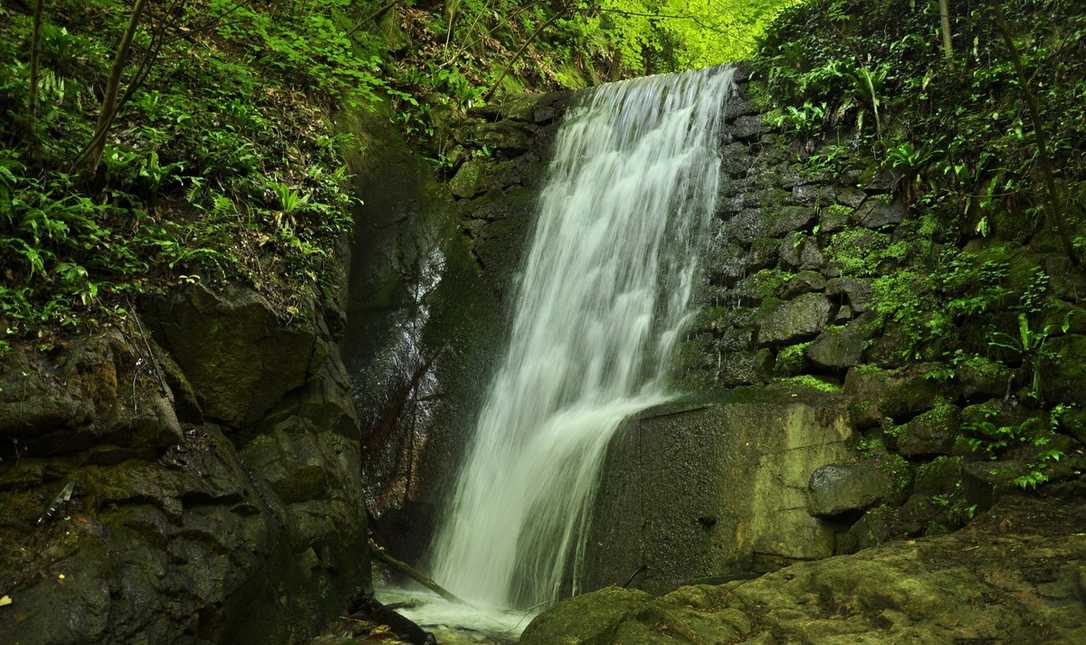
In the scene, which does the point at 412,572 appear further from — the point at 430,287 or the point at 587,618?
the point at 587,618

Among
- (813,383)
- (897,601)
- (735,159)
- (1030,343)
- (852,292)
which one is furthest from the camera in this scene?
(735,159)

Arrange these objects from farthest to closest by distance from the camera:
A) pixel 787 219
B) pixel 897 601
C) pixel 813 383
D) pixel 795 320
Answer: pixel 787 219
pixel 795 320
pixel 813 383
pixel 897 601

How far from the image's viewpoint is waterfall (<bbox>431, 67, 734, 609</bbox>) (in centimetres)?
674

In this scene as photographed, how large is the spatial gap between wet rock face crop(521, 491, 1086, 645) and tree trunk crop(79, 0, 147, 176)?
4473 mm

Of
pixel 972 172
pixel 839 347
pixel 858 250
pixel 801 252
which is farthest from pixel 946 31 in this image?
pixel 839 347

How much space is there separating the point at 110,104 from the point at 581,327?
4.98 meters

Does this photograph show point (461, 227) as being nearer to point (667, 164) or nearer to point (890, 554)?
point (667, 164)

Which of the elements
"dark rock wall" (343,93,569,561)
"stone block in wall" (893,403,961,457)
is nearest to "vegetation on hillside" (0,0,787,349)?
"dark rock wall" (343,93,569,561)

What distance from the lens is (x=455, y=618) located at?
6.28 meters

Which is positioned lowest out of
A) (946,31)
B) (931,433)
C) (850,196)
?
(931,433)

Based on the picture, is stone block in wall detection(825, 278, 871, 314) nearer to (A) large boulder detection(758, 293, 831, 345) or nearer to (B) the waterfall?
(A) large boulder detection(758, 293, 831, 345)

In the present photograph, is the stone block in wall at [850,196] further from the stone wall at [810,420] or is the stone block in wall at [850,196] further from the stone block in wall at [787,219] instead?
the stone block in wall at [787,219]

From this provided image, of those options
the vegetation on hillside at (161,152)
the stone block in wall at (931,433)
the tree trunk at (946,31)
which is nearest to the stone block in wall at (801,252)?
the stone block in wall at (931,433)

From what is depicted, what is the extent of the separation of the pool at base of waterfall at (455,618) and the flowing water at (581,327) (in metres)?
0.08
